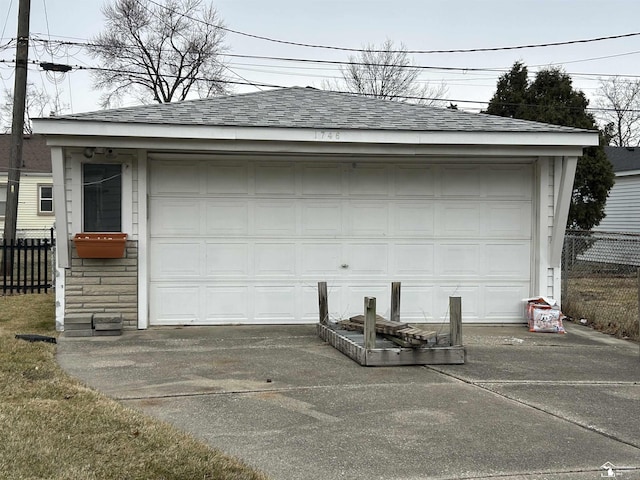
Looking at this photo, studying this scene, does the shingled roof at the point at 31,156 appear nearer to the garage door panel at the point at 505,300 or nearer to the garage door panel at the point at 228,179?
the garage door panel at the point at 228,179

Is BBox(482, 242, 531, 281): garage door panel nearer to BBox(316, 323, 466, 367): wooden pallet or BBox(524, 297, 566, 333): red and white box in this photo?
BBox(524, 297, 566, 333): red and white box

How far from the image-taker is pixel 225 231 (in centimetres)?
980

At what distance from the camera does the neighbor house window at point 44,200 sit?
1112 inches

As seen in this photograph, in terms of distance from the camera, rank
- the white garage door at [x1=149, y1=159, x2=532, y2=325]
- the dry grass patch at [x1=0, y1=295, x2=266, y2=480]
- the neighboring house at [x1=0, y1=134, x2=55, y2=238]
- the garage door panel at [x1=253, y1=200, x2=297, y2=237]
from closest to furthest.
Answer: the dry grass patch at [x1=0, y1=295, x2=266, y2=480] → the white garage door at [x1=149, y1=159, x2=532, y2=325] → the garage door panel at [x1=253, y1=200, x2=297, y2=237] → the neighboring house at [x1=0, y1=134, x2=55, y2=238]

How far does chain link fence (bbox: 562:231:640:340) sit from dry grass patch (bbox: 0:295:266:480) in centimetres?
645

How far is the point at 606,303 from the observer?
11.5 m

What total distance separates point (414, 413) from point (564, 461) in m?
1.34

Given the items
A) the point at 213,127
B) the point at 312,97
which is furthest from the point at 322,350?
the point at 312,97

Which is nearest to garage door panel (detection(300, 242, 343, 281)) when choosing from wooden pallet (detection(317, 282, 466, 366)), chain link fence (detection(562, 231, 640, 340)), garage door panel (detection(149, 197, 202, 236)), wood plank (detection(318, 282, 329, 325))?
wood plank (detection(318, 282, 329, 325))

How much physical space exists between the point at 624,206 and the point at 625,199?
10.0 inches

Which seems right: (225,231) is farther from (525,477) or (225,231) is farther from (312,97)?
(525,477)

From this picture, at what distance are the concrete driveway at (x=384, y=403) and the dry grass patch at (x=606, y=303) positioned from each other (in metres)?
1.00

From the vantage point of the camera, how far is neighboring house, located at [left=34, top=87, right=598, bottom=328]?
9234mm

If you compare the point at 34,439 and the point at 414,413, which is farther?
the point at 414,413
